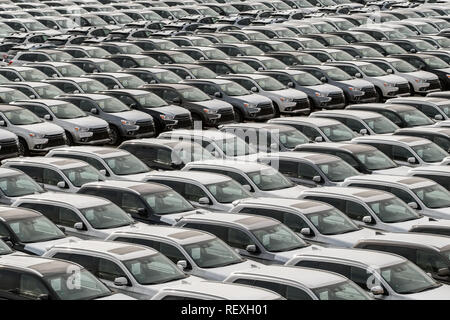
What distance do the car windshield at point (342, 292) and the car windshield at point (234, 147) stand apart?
35.6ft

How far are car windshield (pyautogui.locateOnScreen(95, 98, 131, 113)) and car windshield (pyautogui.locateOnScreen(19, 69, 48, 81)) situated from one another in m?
5.75

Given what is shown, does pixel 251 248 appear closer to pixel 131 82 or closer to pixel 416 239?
pixel 416 239

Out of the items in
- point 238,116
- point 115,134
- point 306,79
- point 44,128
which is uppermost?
point 306,79

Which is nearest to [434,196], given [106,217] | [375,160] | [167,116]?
[375,160]

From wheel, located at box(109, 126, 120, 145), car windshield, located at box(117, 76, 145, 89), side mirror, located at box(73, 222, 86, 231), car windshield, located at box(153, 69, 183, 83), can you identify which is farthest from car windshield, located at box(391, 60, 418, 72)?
side mirror, located at box(73, 222, 86, 231)

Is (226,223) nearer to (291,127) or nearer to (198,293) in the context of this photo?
(198,293)

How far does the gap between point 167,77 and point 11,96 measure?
5.87 meters

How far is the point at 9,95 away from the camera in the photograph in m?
31.7

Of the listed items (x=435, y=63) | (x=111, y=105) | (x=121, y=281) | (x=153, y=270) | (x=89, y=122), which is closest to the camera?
(x=121, y=281)

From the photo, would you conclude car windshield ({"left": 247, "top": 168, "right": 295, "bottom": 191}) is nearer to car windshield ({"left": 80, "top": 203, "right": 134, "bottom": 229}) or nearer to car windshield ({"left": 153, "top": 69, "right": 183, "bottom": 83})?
car windshield ({"left": 80, "top": 203, "right": 134, "bottom": 229})

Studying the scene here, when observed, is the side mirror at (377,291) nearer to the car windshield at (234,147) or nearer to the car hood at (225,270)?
the car hood at (225,270)

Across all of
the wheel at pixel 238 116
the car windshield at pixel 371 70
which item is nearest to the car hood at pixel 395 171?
the wheel at pixel 238 116

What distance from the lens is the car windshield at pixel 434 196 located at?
69.3ft

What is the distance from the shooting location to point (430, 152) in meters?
25.2
